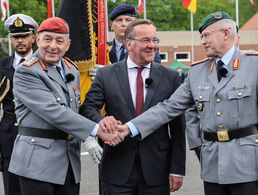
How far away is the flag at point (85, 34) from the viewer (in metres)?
5.67

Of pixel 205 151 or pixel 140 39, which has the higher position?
pixel 140 39

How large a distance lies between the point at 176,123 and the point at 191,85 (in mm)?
353

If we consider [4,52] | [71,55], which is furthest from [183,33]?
[71,55]

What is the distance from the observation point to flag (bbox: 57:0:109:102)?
5.67m

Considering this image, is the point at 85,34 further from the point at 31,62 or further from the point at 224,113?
the point at 224,113

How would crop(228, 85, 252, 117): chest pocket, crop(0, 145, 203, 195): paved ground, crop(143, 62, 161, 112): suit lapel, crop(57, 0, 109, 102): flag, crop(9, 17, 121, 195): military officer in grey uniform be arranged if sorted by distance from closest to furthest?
crop(228, 85, 252, 117): chest pocket
crop(9, 17, 121, 195): military officer in grey uniform
crop(143, 62, 161, 112): suit lapel
crop(57, 0, 109, 102): flag
crop(0, 145, 203, 195): paved ground

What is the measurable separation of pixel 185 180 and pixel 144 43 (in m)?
4.54

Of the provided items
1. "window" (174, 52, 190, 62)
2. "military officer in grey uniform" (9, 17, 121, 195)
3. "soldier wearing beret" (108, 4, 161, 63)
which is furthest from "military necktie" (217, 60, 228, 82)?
"window" (174, 52, 190, 62)

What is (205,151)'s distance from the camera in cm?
439

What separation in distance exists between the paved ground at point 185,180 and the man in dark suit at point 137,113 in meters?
3.32

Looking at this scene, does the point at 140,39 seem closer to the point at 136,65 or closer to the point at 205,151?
the point at 136,65

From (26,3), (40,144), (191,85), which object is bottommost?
(40,144)

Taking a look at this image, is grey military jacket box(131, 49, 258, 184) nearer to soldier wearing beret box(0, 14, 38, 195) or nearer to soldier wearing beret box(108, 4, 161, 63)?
soldier wearing beret box(108, 4, 161, 63)

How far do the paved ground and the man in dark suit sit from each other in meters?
3.32
